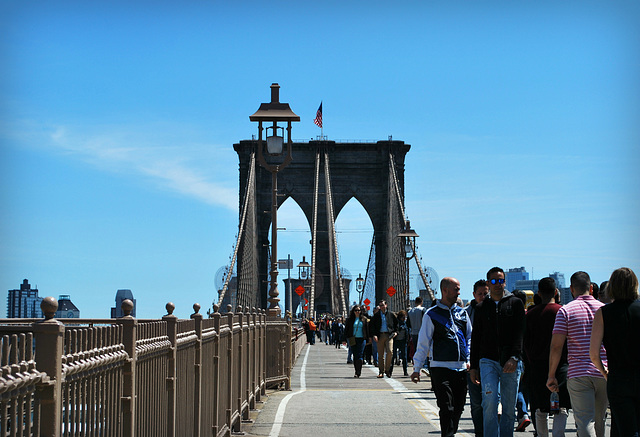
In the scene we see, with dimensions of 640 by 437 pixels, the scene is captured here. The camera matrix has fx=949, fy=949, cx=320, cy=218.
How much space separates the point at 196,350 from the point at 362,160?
82.1m

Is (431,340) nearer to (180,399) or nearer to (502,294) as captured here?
(502,294)

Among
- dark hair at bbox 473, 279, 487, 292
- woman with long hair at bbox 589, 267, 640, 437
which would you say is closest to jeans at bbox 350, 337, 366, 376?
dark hair at bbox 473, 279, 487, 292

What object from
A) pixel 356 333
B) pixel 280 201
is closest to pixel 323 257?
pixel 280 201

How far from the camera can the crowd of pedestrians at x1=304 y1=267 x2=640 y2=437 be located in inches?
249

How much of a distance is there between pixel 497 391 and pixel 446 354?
0.57 metres

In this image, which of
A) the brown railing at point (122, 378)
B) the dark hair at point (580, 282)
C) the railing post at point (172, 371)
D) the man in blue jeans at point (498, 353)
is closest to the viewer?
the brown railing at point (122, 378)

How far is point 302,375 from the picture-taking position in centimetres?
2162

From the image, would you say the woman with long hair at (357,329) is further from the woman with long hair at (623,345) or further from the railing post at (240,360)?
the woman with long hair at (623,345)

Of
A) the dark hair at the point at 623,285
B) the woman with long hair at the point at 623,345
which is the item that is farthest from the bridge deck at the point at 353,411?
the dark hair at the point at 623,285

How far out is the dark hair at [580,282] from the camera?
25.3 feet

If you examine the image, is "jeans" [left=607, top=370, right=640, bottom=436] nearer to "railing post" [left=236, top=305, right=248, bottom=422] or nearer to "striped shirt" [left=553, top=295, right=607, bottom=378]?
"striped shirt" [left=553, top=295, right=607, bottom=378]

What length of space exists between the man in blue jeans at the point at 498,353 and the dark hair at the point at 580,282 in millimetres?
813

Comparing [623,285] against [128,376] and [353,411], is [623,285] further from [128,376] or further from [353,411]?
[353,411]

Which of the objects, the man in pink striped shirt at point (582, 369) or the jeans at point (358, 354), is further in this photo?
the jeans at point (358, 354)
